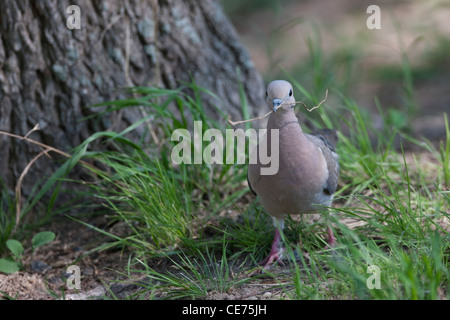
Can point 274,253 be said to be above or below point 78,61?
below

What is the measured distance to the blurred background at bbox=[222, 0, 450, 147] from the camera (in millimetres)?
5000

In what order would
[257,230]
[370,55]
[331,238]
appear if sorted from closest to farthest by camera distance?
1. [331,238]
2. [257,230]
3. [370,55]

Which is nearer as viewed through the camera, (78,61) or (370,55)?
(78,61)

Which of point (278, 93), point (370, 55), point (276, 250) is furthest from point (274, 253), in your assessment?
point (370, 55)

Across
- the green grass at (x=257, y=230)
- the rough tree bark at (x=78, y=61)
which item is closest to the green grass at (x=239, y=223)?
the green grass at (x=257, y=230)

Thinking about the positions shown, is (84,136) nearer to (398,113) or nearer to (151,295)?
(151,295)

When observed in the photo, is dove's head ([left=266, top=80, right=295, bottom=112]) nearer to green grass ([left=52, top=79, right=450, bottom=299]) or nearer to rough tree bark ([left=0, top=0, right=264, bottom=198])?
green grass ([left=52, top=79, right=450, bottom=299])

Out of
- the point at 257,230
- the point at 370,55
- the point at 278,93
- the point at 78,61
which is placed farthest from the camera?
the point at 370,55

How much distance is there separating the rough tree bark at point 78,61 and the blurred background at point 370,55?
106 centimetres

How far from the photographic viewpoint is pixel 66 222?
3945 millimetres

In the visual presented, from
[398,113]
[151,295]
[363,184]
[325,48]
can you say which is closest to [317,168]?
[363,184]

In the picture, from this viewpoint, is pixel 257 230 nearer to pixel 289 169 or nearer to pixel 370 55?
pixel 289 169

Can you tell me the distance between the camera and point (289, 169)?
2.94 metres

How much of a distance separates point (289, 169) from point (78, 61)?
5.56ft
